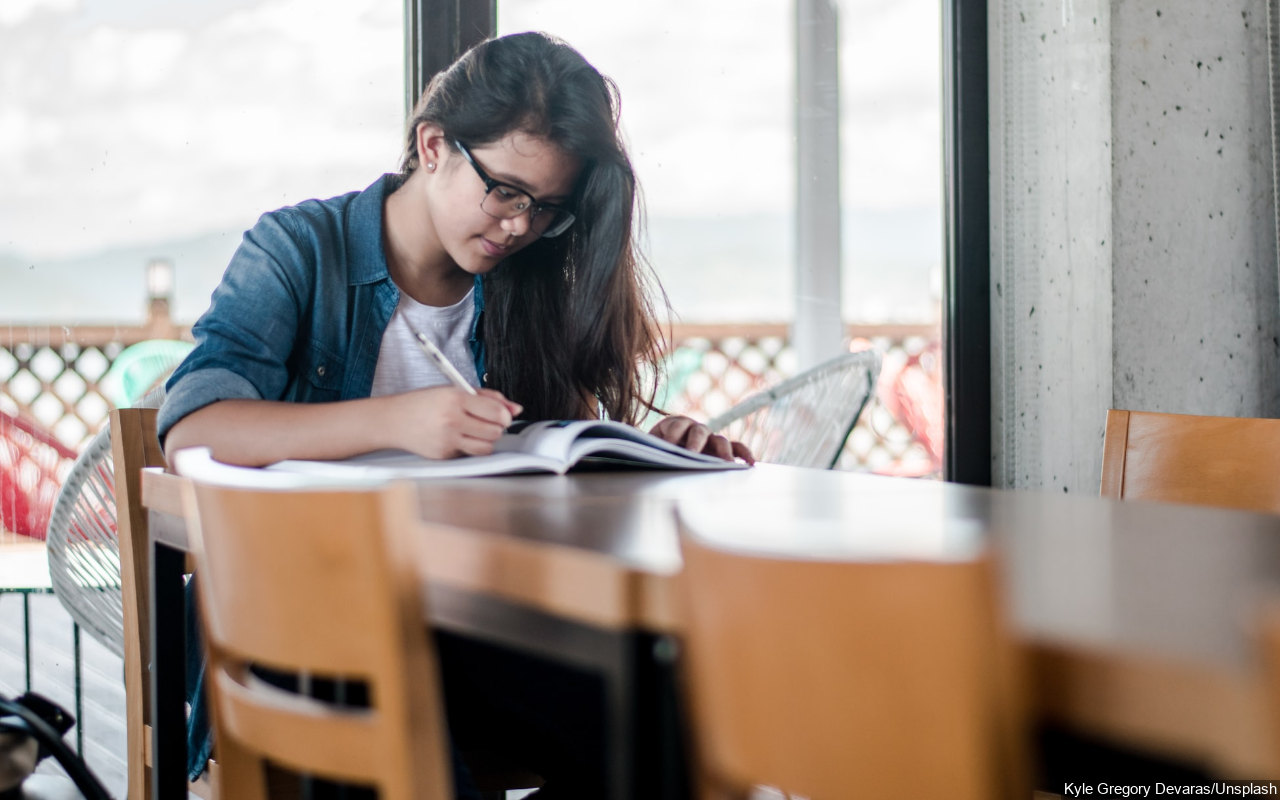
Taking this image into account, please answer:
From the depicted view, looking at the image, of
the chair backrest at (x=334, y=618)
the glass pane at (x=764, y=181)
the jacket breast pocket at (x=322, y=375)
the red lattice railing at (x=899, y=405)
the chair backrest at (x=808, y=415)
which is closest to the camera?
the chair backrest at (x=334, y=618)

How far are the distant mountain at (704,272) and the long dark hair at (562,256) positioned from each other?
411mm

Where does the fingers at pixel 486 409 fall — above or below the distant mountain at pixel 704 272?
below

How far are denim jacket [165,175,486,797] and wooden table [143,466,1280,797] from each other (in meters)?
0.17

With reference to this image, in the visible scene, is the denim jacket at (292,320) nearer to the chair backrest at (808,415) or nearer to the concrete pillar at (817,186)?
the chair backrest at (808,415)

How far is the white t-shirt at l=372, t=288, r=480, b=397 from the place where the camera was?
4.80 feet

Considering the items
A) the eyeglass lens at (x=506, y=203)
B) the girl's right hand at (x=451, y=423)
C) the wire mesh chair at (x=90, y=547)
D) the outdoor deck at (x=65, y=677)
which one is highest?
the eyeglass lens at (x=506, y=203)

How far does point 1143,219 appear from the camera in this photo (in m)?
2.33

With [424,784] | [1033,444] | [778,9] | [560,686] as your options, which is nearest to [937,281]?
[1033,444]

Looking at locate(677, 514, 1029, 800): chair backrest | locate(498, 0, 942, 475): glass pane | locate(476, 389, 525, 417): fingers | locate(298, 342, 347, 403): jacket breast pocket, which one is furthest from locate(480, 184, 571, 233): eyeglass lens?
locate(677, 514, 1029, 800): chair backrest

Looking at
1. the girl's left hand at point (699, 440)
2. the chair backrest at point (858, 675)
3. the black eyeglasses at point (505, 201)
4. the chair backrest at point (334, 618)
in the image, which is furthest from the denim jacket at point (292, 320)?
the chair backrest at point (858, 675)

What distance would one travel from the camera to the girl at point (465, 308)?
3.54ft

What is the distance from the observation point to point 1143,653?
0.41 m

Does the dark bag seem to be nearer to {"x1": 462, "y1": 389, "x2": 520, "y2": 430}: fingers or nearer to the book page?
the book page

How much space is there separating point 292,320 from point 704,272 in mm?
1117
